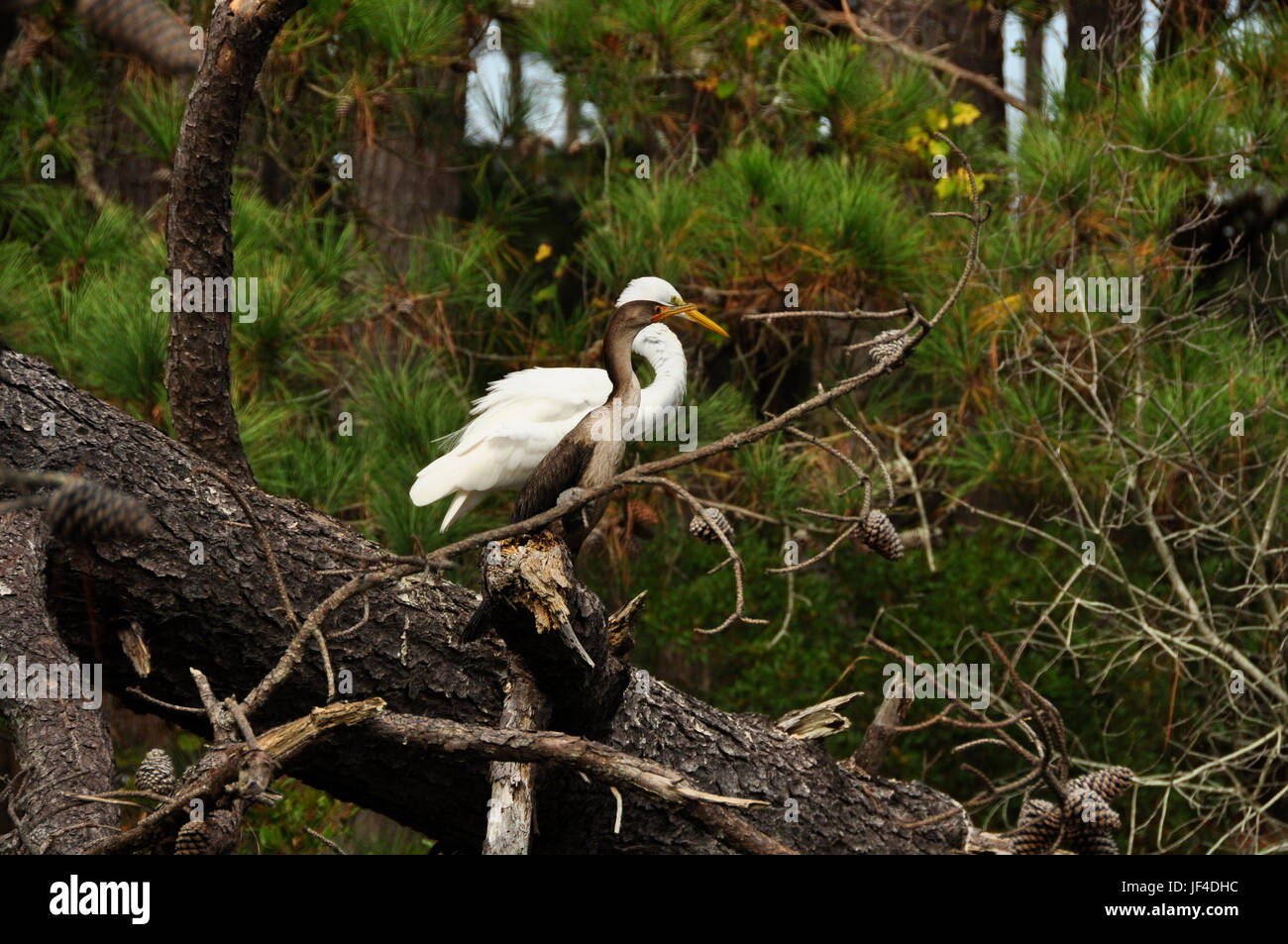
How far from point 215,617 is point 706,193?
104 inches

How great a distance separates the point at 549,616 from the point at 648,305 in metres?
0.84

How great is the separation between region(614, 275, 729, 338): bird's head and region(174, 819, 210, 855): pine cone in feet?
4.28

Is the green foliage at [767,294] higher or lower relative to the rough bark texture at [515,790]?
higher

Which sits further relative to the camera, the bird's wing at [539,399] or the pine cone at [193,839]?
the bird's wing at [539,399]

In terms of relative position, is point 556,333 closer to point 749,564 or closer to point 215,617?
point 749,564

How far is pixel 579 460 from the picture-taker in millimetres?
2246

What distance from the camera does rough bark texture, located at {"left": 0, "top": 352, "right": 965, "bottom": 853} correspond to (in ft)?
6.95

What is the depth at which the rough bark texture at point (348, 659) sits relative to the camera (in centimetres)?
212

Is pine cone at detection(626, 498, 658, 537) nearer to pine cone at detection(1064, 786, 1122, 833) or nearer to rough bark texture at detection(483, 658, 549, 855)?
rough bark texture at detection(483, 658, 549, 855)

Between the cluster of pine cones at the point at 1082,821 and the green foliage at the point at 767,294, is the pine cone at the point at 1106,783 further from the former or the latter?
the green foliage at the point at 767,294

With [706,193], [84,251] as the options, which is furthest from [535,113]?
[84,251]

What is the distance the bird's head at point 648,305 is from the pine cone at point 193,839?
130 cm

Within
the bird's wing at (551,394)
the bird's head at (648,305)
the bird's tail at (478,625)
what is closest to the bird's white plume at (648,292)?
the bird's head at (648,305)

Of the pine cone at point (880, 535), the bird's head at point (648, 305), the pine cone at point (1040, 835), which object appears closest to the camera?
the pine cone at point (1040, 835)
